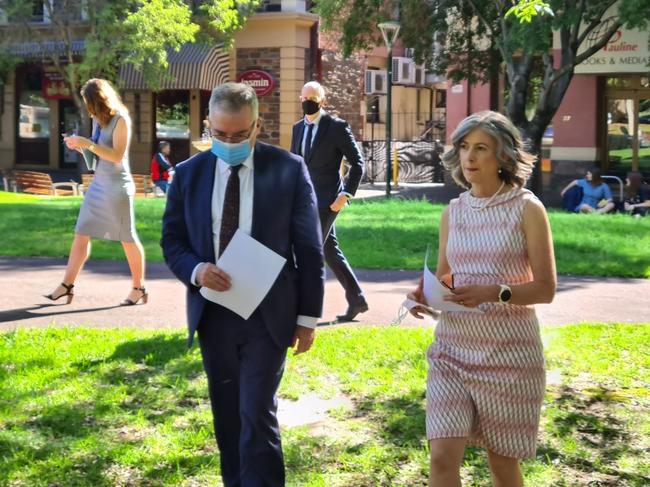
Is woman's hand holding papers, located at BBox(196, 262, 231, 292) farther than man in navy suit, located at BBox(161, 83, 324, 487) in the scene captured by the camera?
No

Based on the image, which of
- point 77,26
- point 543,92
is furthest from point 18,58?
point 543,92

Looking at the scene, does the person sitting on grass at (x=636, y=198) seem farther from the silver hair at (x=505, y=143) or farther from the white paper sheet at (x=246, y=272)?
the white paper sheet at (x=246, y=272)

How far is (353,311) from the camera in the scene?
848 centimetres

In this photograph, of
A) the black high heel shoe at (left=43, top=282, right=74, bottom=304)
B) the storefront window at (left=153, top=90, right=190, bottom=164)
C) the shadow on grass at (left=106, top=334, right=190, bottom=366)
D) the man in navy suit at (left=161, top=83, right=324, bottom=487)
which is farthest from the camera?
the storefront window at (left=153, top=90, right=190, bottom=164)

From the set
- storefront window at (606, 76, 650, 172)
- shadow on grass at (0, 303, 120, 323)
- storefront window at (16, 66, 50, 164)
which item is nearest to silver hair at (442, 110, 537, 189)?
shadow on grass at (0, 303, 120, 323)

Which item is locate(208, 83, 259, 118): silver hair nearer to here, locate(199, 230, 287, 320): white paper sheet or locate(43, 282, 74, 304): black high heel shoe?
locate(199, 230, 287, 320): white paper sheet

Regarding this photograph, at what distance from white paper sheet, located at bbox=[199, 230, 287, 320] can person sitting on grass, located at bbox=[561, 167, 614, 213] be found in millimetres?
15339

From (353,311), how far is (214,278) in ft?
15.0

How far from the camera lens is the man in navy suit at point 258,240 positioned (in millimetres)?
4062

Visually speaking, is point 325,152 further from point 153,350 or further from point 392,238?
point 392,238

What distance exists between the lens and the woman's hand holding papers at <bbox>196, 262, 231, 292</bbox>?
3957 millimetres

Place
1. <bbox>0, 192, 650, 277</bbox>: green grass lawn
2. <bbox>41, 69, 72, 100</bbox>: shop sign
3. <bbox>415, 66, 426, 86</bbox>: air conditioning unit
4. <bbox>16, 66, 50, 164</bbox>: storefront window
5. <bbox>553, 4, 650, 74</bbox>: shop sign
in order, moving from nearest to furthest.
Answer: <bbox>0, 192, 650, 277</bbox>: green grass lawn < <bbox>553, 4, 650, 74</bbox>: shop sign < <bbox>41, 69, 72, 100</bbox>: shop sign < <bbox>16, 66, 50, 164</bbox>: storefront window < <bbox>415, 66, 426, 86</bbox>: air conditioning unit

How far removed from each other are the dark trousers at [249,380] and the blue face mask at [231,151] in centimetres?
56

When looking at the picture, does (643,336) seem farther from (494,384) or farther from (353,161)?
(494,384)
